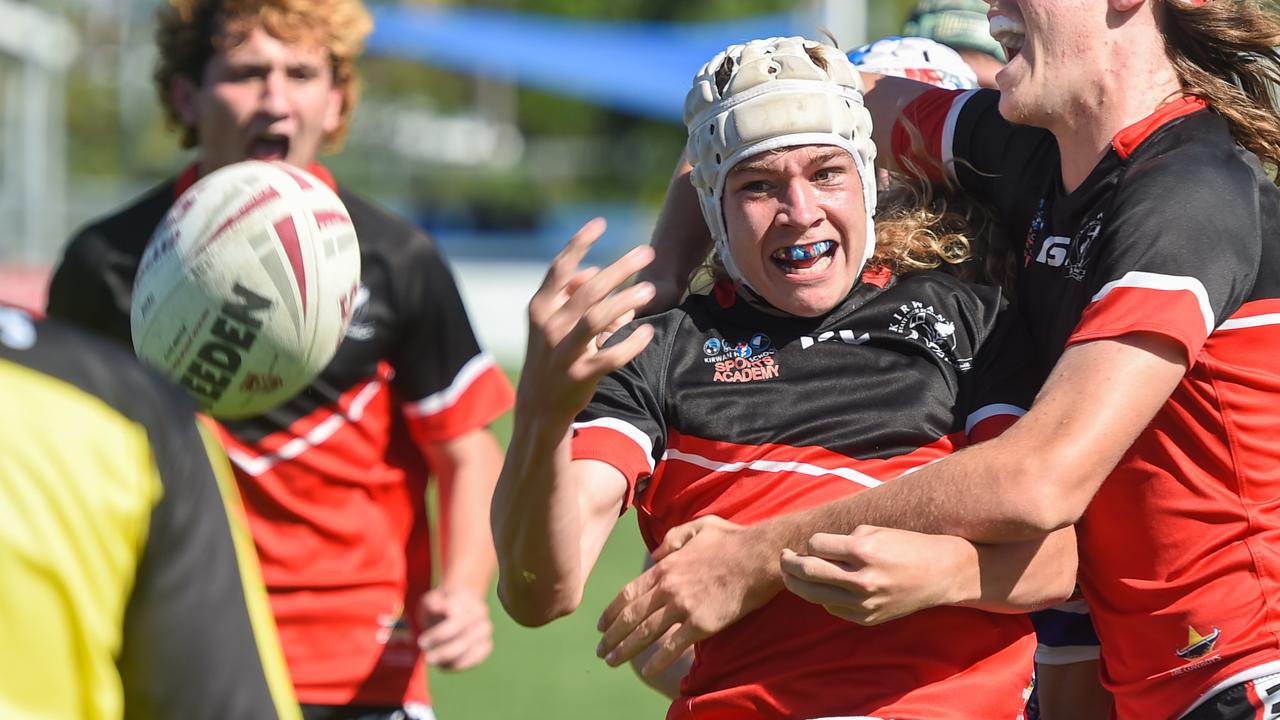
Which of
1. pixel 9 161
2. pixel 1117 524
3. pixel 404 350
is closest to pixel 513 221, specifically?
pixel 9 161

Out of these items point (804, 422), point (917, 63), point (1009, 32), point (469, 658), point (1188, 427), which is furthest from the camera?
point (469, 658)

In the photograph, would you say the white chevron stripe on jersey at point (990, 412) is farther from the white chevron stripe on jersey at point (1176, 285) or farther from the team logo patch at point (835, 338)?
the white chevron stripe on jersey at point (1176, 285)

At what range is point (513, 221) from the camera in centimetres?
3127

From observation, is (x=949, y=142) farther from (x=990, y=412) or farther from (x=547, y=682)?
(x=547, y=682)

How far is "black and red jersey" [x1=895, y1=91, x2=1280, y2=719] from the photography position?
2.88m

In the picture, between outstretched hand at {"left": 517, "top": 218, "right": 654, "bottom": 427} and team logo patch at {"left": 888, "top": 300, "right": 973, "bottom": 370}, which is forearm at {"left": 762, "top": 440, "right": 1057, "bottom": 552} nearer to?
team logo patch at {"left": 888, "top": 300, "right": 973, "bottom": 370}

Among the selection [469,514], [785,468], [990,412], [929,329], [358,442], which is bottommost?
[469,514]

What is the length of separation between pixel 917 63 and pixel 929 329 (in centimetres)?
117

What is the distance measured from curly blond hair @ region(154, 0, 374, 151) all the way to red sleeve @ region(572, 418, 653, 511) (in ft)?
8.38

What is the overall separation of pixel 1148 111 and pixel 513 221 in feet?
93.3

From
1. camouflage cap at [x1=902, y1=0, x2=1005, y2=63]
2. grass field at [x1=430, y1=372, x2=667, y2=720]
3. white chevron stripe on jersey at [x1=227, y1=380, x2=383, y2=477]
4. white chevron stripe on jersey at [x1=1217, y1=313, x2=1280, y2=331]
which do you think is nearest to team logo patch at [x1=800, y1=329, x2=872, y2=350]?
white chevron stripe on jersey at [x1=1217, y1=313, x2=1280, y2=331]

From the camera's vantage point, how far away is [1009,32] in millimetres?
3221

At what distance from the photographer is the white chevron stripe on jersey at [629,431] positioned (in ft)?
9.91

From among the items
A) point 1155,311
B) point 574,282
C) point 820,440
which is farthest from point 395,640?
point 1155,311
